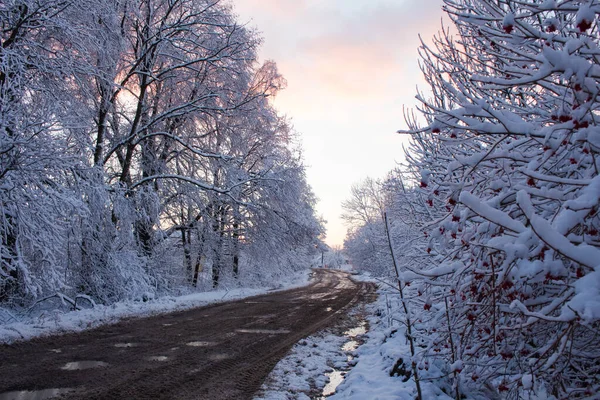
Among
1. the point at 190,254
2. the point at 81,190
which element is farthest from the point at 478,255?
the point at 190,254

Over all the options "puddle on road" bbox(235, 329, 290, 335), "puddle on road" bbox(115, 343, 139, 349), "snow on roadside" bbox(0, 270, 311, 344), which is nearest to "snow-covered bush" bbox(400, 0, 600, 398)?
"puddle on road" bbox(115, 343, 139, 349)

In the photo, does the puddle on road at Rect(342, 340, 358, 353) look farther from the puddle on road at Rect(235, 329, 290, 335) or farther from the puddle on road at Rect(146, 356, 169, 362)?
the puddle on road at Rect(146, 356, 169, 362)

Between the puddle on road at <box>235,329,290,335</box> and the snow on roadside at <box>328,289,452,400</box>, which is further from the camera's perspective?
the puddle on road at <box>235,329,290,335</box>

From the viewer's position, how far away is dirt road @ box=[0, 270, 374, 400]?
187 inches

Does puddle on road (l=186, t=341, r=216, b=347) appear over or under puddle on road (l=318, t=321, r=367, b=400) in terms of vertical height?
over

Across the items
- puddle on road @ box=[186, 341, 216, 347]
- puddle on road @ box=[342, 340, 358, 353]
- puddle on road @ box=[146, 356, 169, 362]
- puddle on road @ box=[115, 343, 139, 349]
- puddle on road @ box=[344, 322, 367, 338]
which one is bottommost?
puddle on road @ box=[344, 322, 367, 338]

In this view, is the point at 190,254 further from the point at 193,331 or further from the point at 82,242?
the point at 193,331

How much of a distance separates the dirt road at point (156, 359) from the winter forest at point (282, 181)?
1.98m

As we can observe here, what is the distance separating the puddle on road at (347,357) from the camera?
556cm

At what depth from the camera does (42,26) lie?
28.0ft

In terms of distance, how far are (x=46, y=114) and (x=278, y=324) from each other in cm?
709

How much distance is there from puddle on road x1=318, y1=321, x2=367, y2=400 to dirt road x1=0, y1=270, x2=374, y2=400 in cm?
91

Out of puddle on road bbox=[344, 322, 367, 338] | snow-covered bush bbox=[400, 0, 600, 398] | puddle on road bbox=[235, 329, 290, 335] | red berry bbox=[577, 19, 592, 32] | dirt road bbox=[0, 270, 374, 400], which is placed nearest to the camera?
red berry bbox=[577, 19, 592, 32]

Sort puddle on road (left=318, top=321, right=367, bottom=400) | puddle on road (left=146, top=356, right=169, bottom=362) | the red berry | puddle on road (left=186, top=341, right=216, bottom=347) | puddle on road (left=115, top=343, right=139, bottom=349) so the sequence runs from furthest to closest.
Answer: puddle on road (left=186, top=341, right=216, bottom=347) < puddle on road (left=115, top=343, right=139, bottom=349) < puddle on road (left=146, top=356, right=169, bottom=362) < puddle on road (left=318, top=321, right=367, bottom=400) < the red berry
